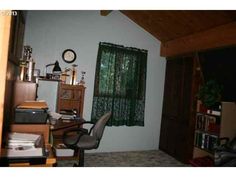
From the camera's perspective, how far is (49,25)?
4.51 meters

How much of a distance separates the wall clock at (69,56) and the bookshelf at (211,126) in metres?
2.51

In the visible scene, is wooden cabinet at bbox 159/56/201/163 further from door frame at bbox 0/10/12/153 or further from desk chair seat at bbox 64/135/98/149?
door frame at bbox 0/10/12/153

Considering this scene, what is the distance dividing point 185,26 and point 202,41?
0.43 meters

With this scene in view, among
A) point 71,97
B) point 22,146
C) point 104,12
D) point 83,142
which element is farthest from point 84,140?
point 104,12

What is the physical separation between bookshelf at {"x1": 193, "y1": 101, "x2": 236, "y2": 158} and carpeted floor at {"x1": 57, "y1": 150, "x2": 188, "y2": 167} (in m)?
0.49

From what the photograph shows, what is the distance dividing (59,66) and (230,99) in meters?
3.10

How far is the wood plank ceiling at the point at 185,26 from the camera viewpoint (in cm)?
360

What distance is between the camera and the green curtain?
4809mm

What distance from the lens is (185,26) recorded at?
4.33 meters

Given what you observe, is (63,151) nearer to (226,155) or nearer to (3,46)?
(226,155)

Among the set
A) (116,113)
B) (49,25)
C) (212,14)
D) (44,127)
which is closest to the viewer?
(44,127)
